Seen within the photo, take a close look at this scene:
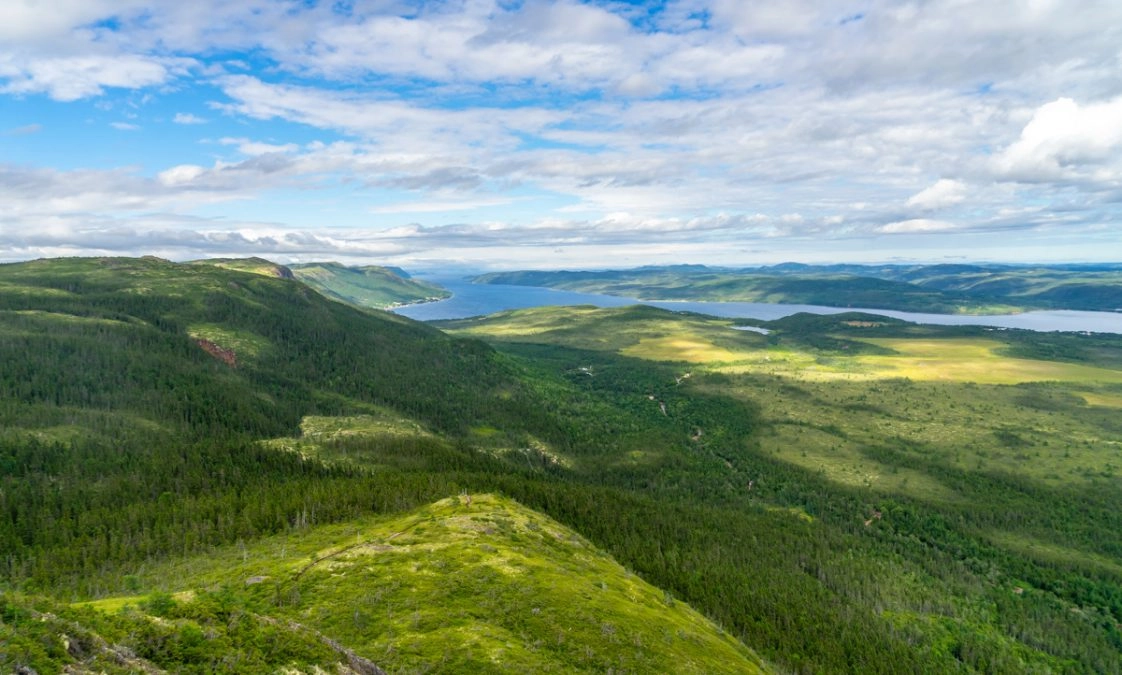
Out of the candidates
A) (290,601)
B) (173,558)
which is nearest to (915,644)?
(290,601)

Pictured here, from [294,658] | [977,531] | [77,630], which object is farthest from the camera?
[977,531]

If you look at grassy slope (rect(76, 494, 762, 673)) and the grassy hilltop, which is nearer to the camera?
the grassy hilltop

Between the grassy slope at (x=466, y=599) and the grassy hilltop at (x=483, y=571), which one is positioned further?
the grassy slope at (x=466, y=599)

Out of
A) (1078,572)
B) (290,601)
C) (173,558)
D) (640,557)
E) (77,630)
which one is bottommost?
(1078,572)

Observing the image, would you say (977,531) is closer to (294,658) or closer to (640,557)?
(640,557)

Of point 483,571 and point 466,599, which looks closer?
point 466,599

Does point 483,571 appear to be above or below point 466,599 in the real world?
below

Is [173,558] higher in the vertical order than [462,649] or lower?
lower

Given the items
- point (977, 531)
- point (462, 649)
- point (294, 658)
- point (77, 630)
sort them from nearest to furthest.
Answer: point (77, 630)
point (294, 658)
point (462, 649)
point (977, 531)
